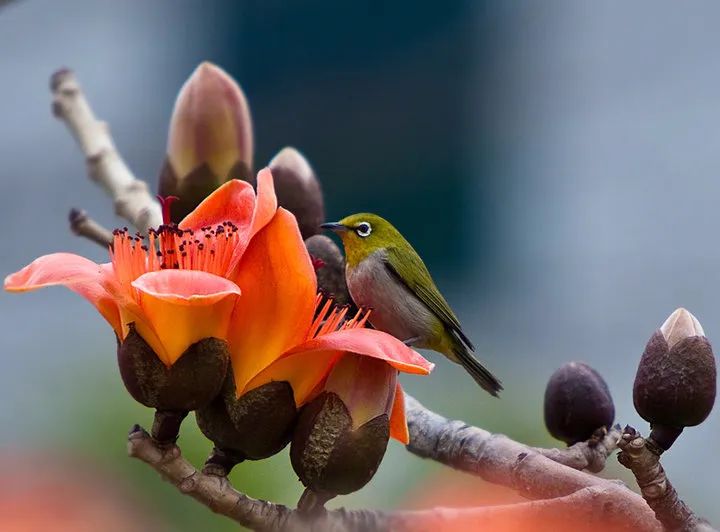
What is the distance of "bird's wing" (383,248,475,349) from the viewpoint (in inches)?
53.8

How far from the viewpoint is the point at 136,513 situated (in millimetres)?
938

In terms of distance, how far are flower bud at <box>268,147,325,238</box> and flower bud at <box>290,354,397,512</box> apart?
0.42m

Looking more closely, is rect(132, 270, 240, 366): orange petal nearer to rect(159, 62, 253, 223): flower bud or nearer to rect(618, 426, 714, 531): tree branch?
rect(618, 426, 714, 531): tree branch

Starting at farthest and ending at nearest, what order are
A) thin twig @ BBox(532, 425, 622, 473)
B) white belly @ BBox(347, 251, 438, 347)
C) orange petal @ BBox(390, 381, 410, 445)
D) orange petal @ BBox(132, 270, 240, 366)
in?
1. white belly @ BBox(347, 251, 438, 347)
2. thin twig @ BBox(532, 425, 622, 473)
3. orange petal @ BBox(390, 381, 410, 445)
4. orange petal @ BBox(132, 270, 240, 366)

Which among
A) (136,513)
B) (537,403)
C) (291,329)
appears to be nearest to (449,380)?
(537,403)

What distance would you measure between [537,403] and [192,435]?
72 cm

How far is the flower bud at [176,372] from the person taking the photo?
77 cm

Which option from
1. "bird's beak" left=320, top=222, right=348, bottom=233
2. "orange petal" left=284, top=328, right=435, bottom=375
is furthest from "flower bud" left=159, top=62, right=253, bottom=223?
"orange petal" left=284, top=328, right=435, bottom=375

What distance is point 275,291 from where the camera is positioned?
764mm

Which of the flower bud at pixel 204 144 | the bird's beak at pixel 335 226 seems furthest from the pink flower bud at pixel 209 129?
the bird's beak at pixel 335 226

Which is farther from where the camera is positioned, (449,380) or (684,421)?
(449,380)

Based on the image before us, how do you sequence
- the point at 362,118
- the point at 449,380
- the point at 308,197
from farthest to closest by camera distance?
the point at 362,118 < the point at 449,380 < the point at 308,197

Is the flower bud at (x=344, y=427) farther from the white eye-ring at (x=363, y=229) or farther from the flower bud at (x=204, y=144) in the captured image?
the white eye-ring at (x=363, y=229)

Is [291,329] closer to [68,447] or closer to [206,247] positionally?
[206,247]
